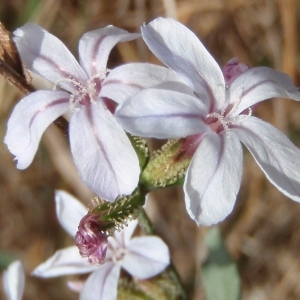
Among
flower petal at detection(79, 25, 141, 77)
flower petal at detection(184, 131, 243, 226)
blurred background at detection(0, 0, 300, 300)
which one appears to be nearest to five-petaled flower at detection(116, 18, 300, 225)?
flower petal at detection(184, 131, 243, 226)

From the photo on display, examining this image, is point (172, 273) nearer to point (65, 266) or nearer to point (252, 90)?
point (65, 266)

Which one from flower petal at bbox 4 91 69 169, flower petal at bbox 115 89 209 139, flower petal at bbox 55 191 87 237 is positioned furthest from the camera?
flower petal at bbox 55 191 87 237

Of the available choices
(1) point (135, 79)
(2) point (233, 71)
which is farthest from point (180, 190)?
(1) point (135, 79)

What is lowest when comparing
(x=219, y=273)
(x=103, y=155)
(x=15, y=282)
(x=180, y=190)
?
(x=180, y=190)

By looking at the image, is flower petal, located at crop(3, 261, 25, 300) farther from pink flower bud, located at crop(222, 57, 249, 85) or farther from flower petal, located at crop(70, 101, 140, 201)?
pink flower bud, located at crop(222, 57, 249, 85)

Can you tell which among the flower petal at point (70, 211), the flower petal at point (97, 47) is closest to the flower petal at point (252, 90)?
the flower petal at point (97, 47)

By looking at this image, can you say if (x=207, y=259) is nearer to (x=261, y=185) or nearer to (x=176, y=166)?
(x=176, y=166)

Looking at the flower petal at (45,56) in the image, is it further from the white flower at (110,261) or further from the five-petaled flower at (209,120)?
the white flower at (110,261)
